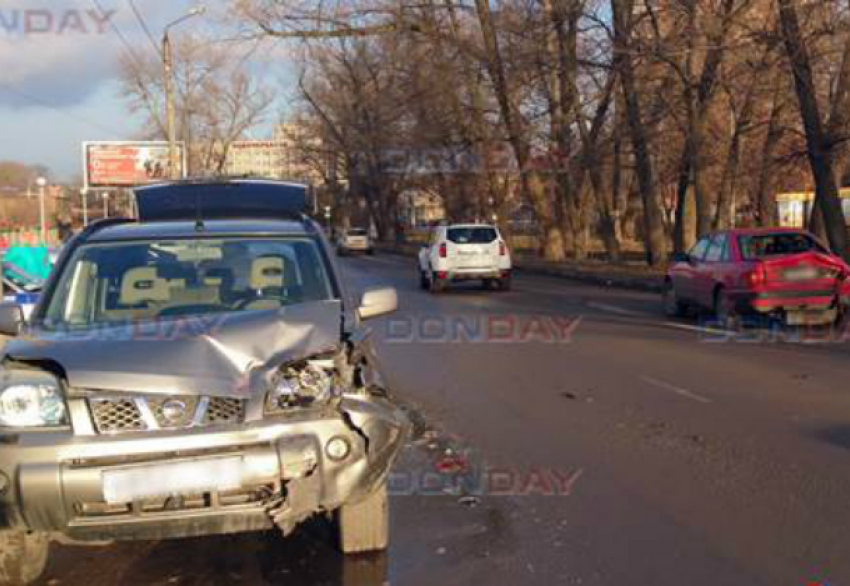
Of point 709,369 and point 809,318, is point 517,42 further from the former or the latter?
point 709,369

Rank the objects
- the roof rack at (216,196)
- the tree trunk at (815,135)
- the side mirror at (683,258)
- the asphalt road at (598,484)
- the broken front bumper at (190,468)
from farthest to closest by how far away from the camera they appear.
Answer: the tree trunk at (815,135), the side mirror at (683,258), the roof rack at (216,196), the asphalt road at (598,484), the broken front bumper at (190,468)

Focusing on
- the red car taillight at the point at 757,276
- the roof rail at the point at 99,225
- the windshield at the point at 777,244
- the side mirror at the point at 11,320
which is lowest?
the red car taillight at the point at 757,276

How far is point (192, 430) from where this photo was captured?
4.33m

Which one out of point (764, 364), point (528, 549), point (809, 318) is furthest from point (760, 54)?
point (528, 549)

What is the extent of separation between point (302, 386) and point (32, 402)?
3.84 ft

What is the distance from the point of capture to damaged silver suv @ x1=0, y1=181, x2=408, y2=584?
13.9ft

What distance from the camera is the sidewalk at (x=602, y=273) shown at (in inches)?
1020

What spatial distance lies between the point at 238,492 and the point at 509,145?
1371 inches

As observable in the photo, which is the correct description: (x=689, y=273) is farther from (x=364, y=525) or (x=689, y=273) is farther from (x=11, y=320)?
(x=11, y=320)

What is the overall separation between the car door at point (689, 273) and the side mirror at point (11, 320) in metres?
12.5

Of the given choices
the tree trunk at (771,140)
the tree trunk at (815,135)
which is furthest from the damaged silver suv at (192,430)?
the tree trunk at (771,140)

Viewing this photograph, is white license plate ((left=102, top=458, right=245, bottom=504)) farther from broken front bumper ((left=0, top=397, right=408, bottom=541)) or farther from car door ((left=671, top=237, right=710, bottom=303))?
car door ((left=671, top=237, right=710, bottom=303))

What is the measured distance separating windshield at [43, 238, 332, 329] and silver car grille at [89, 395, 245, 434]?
1149 mm

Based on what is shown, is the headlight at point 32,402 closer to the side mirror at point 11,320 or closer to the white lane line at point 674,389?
the side mirror at point 11,320
